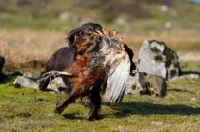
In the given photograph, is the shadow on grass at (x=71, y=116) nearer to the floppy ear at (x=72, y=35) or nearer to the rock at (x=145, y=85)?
the floppy ear at (x=72, y=35)

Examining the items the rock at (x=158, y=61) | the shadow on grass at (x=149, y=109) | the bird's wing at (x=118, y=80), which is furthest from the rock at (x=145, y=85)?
the bird's wing at (x=118, y=80)

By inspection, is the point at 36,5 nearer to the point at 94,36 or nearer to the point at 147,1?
the point at 147,1

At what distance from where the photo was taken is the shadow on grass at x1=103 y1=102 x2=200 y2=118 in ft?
39.3

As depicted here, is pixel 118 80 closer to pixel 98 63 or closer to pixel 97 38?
pixel 98 63

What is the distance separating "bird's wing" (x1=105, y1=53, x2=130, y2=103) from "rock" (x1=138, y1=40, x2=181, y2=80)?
10.5 metres

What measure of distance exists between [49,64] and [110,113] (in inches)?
86.2

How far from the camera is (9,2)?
132 m

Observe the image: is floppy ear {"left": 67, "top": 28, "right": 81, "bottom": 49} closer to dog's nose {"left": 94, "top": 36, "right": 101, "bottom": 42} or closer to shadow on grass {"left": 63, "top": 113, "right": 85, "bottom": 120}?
dog's nose {"left": 94, "top": 36, "right": 101, "bottom": 42}

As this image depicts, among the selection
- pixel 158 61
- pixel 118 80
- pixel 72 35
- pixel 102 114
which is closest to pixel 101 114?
pixel 102 114

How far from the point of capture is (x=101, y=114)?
11500mm

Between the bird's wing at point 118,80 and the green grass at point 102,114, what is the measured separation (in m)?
0.63

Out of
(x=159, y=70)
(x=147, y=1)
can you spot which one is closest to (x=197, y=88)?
(x=159, y=70)

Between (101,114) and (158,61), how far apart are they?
31.7 ft

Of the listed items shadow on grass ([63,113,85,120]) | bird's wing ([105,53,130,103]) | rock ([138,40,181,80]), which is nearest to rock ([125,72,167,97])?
rock ([138,40,181,80])
